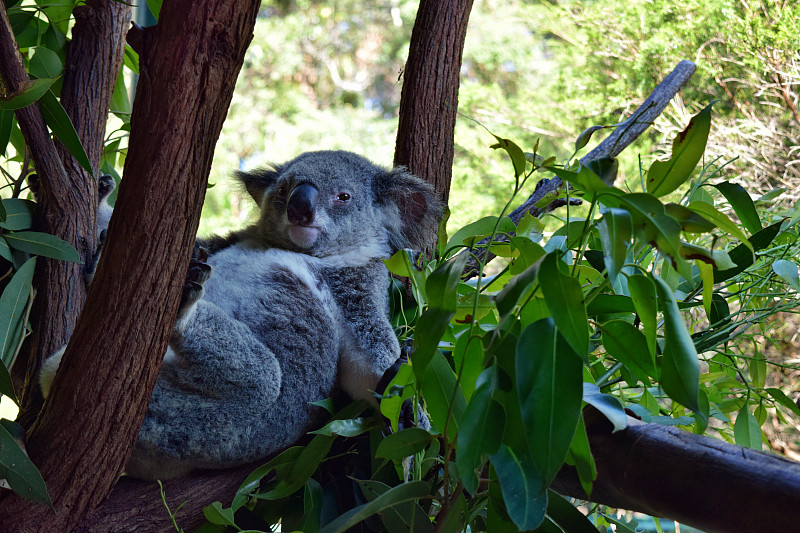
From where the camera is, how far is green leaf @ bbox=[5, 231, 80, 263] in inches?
50.2

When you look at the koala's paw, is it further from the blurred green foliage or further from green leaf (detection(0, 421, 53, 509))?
the blurred green foliage

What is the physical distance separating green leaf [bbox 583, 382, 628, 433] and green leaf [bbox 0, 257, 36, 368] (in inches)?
42.9

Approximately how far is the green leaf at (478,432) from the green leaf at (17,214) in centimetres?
108

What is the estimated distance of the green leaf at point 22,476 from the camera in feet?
3.03

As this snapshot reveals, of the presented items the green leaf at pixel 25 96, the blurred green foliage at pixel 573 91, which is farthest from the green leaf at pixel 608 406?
the green leaf at pixel 25 96

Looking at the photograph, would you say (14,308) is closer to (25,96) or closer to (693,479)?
(25,96)

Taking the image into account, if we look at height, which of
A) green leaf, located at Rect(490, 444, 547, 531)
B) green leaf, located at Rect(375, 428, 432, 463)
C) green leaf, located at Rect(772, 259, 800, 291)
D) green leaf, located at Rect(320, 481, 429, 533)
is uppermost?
green leaf, located at Rect(772, 259, 800, 291)

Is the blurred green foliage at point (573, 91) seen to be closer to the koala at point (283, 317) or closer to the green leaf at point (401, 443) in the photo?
the koala at point (283, 317)

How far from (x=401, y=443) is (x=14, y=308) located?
860mm

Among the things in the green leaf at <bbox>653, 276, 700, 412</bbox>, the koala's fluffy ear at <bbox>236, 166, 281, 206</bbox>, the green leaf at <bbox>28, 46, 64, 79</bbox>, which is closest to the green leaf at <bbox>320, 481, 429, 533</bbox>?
the green leaf at <bbox>653, 276, 700, 412</bbox>

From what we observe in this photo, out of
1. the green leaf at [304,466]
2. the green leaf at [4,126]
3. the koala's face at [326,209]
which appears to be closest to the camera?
the green leaf at [304,466]

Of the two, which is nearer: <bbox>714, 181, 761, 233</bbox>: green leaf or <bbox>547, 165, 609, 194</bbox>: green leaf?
<bbox>547, 165, 609, 194</bbox>: green leaf

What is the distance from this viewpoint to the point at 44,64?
145cm

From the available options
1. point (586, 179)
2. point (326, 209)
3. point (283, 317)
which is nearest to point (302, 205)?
point (326, 209)
